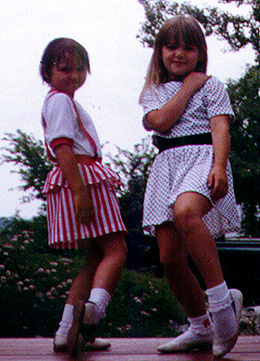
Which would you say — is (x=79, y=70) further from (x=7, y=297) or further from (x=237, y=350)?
(x=7, y=297)

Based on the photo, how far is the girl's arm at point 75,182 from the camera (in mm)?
1882

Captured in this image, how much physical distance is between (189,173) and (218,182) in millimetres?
114

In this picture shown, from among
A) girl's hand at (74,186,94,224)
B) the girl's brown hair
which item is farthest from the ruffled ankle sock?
the girl's brown hair

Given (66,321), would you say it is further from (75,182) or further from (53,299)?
(53,299)

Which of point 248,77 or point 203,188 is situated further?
point 248,77

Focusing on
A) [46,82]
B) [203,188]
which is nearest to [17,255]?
[46,82]

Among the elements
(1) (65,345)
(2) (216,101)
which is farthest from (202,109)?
(1) (65,345)

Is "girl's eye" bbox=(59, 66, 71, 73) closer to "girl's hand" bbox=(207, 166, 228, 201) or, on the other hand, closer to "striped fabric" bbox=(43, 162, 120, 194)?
"striped fabric" bbox=(43, 162, 120, 194)

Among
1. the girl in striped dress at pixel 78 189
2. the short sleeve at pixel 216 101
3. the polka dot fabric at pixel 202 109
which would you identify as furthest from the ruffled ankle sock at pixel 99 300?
the short sleeve at pixel 216 101

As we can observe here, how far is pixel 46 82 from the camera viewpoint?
211 centimetres

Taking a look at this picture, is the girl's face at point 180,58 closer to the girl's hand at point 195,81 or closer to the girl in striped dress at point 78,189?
the girl's hand at point 195,81

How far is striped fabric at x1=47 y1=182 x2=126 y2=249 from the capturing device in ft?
6.27

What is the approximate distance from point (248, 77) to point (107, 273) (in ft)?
22.5

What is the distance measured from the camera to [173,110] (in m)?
1.94
